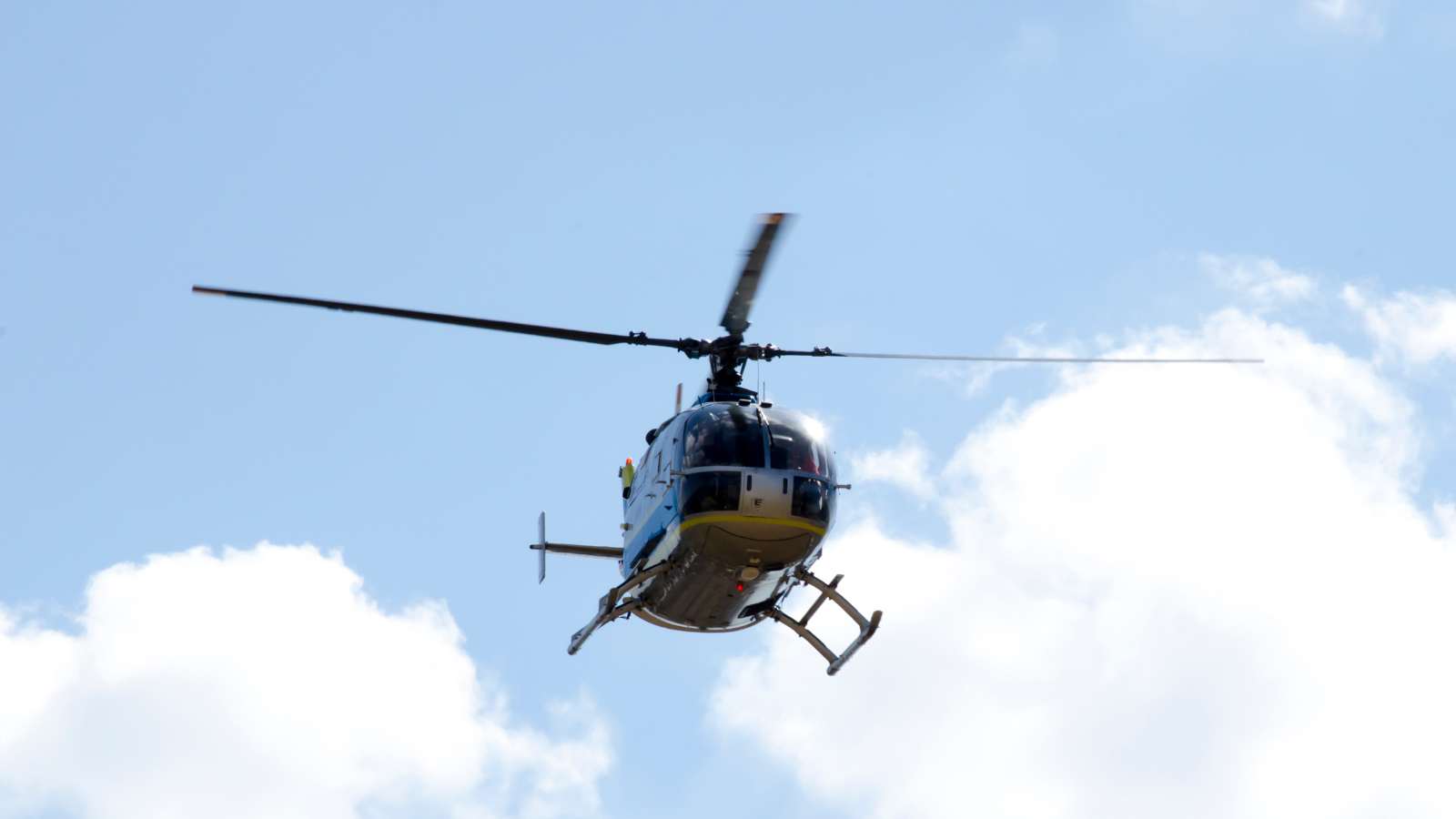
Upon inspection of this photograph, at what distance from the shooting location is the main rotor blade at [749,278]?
31531 mm

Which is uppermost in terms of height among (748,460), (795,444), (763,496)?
(795,444)

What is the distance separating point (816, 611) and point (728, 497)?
489 centimetres

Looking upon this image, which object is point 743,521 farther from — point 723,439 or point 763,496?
point 723,439

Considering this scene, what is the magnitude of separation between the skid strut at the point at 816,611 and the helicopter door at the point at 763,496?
2733 millimetres

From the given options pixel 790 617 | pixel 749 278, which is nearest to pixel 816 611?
pixel 790 617

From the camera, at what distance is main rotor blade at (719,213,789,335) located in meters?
31.5

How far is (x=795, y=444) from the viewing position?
1362 inches

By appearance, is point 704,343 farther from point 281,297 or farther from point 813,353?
point 281,297

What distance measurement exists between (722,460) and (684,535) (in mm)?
1579

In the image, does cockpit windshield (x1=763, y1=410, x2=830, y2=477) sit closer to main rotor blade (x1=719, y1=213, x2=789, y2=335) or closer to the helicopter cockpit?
the helicopter cockpit

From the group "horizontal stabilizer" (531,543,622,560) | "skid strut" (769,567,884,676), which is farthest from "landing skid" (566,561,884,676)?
"horizontal stabilizer" (531,543,622,560)

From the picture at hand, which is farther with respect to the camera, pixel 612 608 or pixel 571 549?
pixel 571 549

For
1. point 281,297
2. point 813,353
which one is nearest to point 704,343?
point 813,353

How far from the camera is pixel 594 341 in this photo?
3659 centimetres
